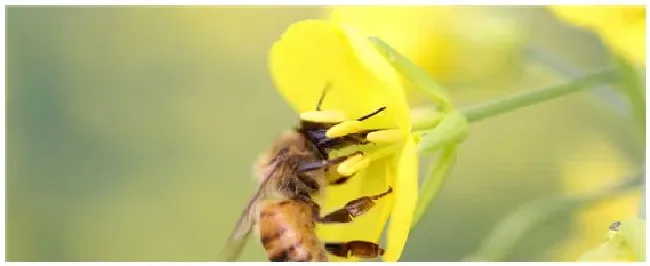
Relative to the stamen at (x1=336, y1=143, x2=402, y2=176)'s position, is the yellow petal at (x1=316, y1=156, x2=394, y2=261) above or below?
below

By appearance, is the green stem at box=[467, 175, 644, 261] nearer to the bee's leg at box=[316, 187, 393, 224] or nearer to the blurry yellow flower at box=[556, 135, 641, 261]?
the blurry yellow flower at box=[556, 135, 641, 261]

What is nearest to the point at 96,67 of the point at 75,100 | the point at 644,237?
the point at 75,100

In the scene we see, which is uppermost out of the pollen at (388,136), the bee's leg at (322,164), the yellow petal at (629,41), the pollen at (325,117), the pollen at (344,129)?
the yellow petal at (629,41)

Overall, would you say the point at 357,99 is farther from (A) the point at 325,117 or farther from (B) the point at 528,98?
(B) the point at 528,98

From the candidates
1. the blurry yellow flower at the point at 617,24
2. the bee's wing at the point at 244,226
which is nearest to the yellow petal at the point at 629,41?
the blurry yellow flower at the point at 617,24

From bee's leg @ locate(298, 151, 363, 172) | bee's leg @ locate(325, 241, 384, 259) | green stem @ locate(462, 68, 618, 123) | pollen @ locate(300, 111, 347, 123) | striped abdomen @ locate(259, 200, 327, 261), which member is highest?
green stem @ locate(462, 68, 618, 123)

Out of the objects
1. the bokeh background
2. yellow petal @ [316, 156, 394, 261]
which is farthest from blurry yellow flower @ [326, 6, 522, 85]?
yellow petal @ [316, 156, 394, 261]

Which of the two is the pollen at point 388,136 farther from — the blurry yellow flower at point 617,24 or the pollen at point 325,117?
the blurry yellow flower at point 617,24
